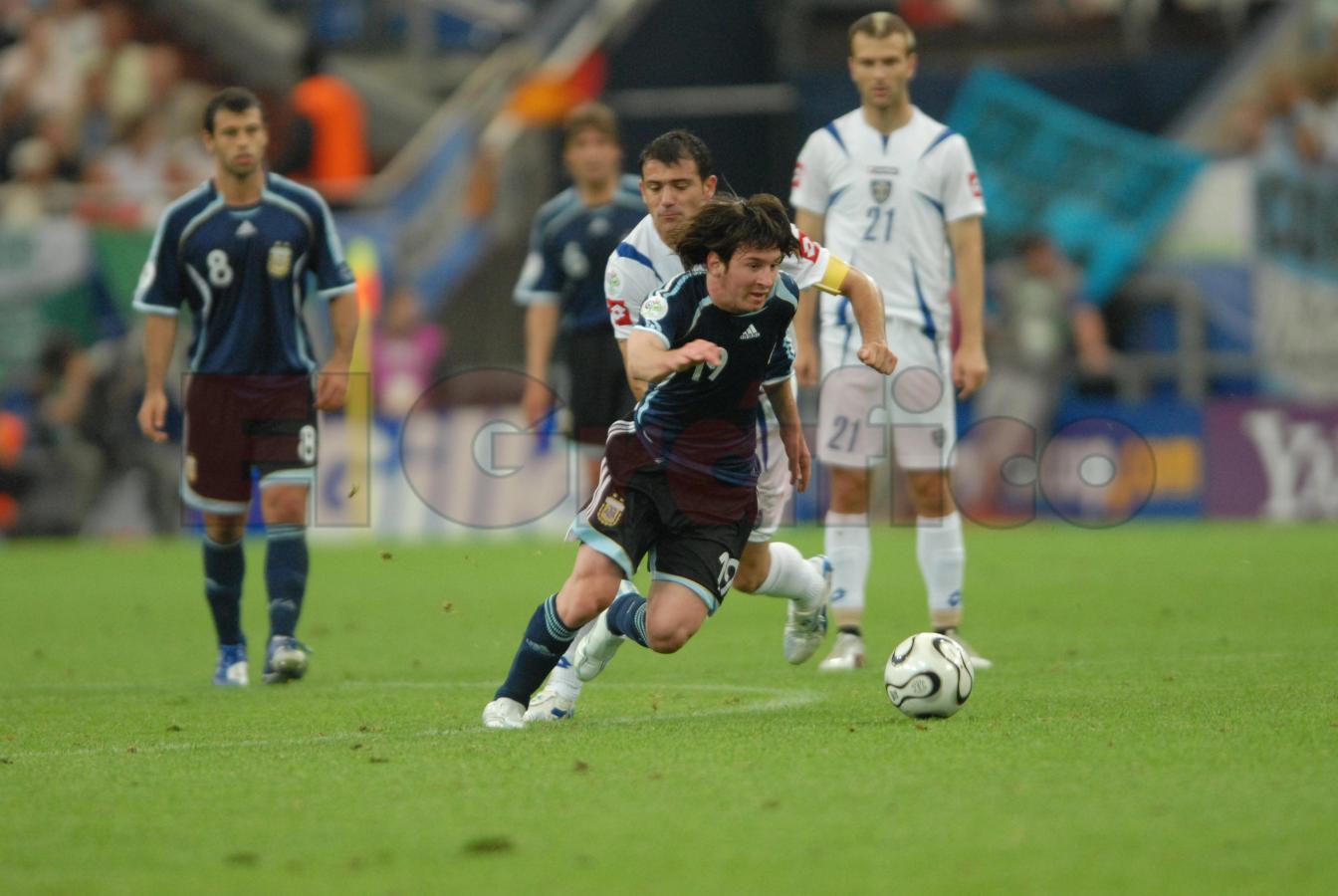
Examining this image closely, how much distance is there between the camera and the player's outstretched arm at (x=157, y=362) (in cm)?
870

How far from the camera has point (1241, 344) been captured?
1866cm

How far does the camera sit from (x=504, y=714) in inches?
265

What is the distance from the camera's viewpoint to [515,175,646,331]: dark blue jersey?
33.3 ft

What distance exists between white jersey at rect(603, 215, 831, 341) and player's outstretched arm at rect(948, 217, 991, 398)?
1581 mm

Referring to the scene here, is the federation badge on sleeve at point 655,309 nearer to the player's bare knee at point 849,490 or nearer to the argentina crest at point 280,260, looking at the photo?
the player's bare knee at point 849,490

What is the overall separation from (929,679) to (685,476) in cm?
100

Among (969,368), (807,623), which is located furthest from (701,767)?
(969,368)

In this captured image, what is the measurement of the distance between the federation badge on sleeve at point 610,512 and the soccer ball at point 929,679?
98 cm

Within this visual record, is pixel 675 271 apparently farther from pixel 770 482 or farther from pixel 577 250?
pixel 577 250

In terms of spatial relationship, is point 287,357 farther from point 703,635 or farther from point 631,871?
point 631,871

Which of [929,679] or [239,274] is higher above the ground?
[239,274]

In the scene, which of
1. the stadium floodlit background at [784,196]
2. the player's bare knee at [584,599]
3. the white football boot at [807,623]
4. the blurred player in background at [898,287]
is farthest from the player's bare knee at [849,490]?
the stadium floodlit background at [784,196]

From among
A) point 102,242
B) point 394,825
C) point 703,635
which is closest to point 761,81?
point 102,242

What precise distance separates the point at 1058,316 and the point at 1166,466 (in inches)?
62.8
